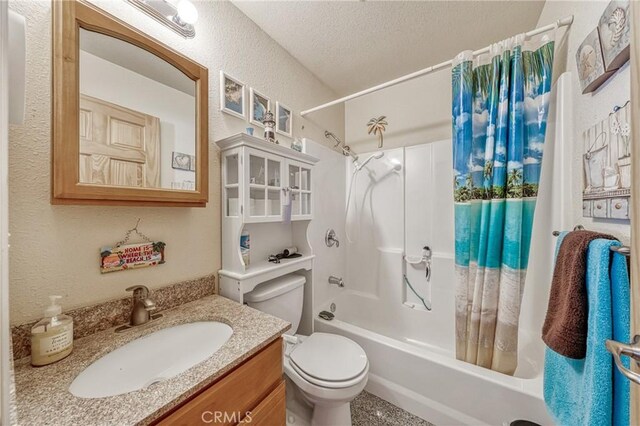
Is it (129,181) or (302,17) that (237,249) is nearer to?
(129,181)

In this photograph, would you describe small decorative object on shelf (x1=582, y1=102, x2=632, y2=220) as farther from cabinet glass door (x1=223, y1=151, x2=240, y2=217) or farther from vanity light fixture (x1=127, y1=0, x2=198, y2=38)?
vanity light fixture (x1=127, y1=0, x2=198, y2=38)

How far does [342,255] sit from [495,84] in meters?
1.65

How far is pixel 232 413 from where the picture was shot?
67 centimetres

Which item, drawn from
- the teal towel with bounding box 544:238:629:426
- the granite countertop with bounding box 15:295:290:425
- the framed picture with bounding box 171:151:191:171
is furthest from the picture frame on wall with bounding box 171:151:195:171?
the teal towel with bounding box 544:238:629:426

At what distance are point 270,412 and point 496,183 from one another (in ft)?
4.82

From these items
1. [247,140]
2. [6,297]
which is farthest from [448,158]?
[6,297]

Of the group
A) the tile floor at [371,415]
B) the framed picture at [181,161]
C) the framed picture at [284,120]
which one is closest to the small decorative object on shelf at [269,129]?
the framed picture at [284,120]

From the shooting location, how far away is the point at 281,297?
131 centimetres

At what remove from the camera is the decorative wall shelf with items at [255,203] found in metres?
1.13

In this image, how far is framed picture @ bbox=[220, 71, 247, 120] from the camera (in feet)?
4.02

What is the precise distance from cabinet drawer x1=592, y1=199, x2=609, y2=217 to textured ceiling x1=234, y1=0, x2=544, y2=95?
128 cm

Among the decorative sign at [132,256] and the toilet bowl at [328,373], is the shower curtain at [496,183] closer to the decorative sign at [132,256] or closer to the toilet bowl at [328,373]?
the toilet bowl at [328,373]
